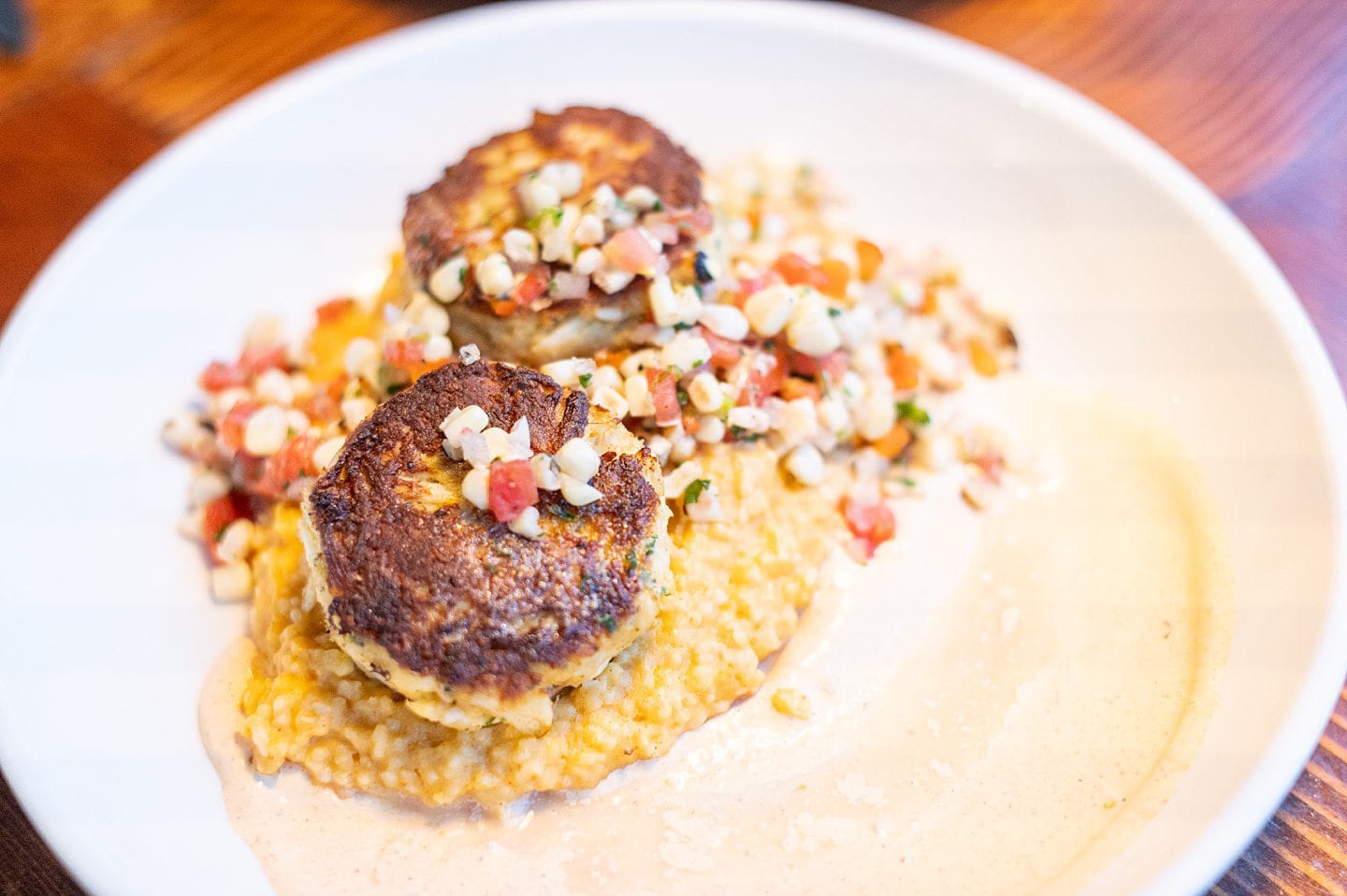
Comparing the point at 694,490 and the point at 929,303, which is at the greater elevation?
the point at 694,490

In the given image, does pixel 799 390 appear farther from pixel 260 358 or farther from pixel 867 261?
pixel 260 358

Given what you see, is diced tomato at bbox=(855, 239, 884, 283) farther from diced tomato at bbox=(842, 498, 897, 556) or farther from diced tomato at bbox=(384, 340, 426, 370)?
diced tomato at bbox=(384, 340, 426, 370)

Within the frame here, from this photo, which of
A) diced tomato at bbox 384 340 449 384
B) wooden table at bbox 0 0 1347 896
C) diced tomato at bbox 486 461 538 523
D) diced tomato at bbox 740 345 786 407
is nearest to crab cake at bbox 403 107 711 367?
diced tomato at bbox 384 340 449 384

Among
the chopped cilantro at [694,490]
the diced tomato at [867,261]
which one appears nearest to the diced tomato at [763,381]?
the chopped cilantro at [694,490]

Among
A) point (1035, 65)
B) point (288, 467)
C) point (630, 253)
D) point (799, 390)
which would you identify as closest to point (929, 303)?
point (799, 390)

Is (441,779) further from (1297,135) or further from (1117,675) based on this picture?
(1297,135)

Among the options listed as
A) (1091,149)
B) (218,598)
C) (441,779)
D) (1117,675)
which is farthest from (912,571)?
(218,598)
